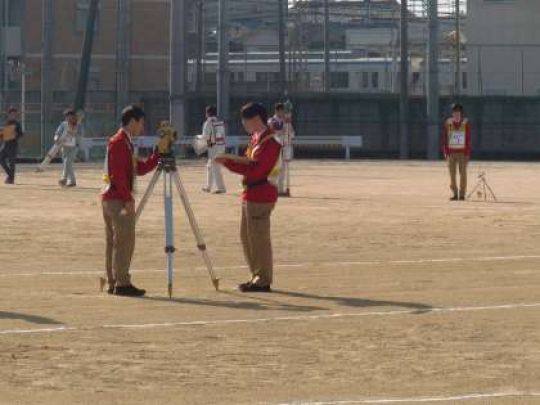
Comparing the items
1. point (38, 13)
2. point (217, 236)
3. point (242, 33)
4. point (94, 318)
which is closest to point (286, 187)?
point (217, 236)

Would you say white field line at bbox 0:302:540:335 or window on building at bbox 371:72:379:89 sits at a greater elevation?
window on building at bbox 371:72:379:89

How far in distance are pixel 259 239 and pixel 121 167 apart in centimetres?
163

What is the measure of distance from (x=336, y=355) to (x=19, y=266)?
7064 mm

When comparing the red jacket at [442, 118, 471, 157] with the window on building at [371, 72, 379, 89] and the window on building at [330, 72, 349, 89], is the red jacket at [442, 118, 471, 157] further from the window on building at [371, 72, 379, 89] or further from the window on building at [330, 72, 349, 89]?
the window on building at [330, 72, 349, 89]

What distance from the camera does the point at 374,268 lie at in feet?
54.9

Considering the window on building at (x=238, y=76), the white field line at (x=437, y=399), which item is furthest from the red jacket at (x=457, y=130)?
the window on building at (x=238, y=76)

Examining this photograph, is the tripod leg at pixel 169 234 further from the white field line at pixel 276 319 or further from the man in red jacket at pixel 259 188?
the white field line at pixel 276 319

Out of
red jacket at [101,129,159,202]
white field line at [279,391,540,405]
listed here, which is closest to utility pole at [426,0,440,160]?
red jacket at [101,129,159,202]

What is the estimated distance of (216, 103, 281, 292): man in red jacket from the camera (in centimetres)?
1445

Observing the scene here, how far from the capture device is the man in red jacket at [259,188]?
47.4 ft

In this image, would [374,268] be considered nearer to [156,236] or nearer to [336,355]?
[156,236]

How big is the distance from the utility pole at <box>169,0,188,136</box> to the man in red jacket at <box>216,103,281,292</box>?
3765 centimetres

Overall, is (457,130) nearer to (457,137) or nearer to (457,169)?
(457,137)

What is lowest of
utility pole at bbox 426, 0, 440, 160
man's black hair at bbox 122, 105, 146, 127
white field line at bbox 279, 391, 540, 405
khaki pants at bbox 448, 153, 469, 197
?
white field line at bbox 279, 391, 540, 405
